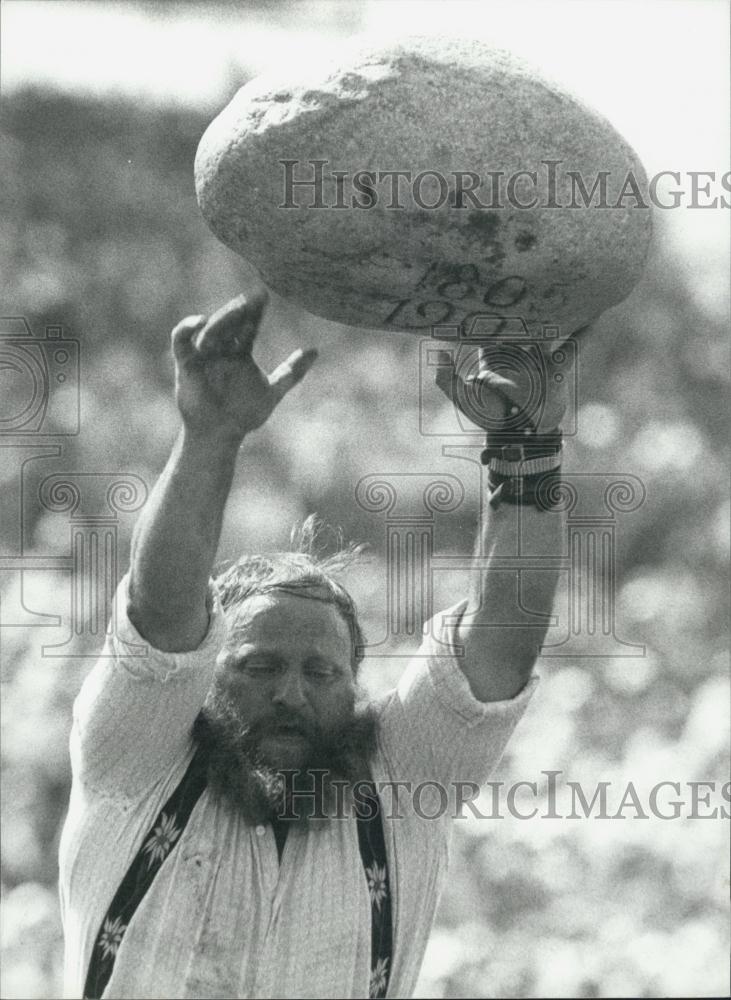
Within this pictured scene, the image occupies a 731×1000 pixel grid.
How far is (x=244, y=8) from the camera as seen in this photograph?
6973 millimetres

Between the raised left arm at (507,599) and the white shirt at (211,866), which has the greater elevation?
the raised left arm at (507,599)

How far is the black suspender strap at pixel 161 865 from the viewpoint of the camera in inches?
106

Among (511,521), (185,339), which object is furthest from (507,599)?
(185,339)

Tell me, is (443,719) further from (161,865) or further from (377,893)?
(161,865)

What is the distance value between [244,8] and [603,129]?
4.55 m

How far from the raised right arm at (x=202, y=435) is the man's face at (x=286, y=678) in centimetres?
37

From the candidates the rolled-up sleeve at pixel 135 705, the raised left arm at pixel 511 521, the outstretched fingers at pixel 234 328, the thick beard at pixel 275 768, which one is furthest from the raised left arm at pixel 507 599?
the outstretched fingers at pixel 234 328

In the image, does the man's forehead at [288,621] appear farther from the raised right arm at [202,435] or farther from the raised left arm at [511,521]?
the raised right arm at [202,435]

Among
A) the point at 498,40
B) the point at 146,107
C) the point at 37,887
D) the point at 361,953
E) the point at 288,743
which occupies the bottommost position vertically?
the point at 37,887

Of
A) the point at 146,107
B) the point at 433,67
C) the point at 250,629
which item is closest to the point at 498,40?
the point at 433,67

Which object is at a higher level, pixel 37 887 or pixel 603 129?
pixel 603 129

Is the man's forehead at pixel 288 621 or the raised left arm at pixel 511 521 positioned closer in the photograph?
the raised left arm at pixel 511 521

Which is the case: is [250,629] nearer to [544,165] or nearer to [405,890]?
[405,890]

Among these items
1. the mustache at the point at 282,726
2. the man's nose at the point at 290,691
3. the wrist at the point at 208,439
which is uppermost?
the wrist at the point at 208,439
